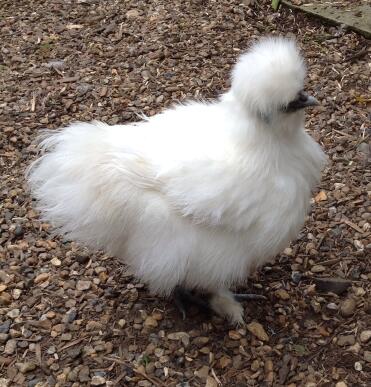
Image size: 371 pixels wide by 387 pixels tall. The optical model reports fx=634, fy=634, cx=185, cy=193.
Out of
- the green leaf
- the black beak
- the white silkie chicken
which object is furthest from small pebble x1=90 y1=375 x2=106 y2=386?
the green leaf

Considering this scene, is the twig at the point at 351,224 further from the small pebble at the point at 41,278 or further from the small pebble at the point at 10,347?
the small pebble at the point at 10,347

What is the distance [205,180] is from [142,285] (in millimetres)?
855

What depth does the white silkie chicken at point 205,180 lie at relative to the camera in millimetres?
Result: 2193

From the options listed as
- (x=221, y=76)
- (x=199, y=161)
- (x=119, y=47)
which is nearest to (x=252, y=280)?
(x=199, y=161)

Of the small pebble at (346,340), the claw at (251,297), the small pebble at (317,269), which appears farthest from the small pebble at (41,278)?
the small pebble at (346,340)

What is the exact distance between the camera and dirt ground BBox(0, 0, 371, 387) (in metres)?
2.56

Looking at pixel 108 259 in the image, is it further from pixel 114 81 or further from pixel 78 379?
pixel 114 81

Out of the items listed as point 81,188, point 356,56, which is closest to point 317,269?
point 81,188

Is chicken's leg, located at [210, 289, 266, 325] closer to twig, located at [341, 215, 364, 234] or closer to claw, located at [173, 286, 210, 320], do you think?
claw, located at [173, 286, 210, 320]

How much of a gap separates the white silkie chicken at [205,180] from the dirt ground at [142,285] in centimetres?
39

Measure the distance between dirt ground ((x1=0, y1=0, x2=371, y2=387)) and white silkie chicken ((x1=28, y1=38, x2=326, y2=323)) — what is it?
393mm

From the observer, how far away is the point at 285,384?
2479 millimetres

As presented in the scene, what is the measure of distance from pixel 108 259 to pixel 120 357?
1.79 ft

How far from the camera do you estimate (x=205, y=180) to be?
7.22ft
